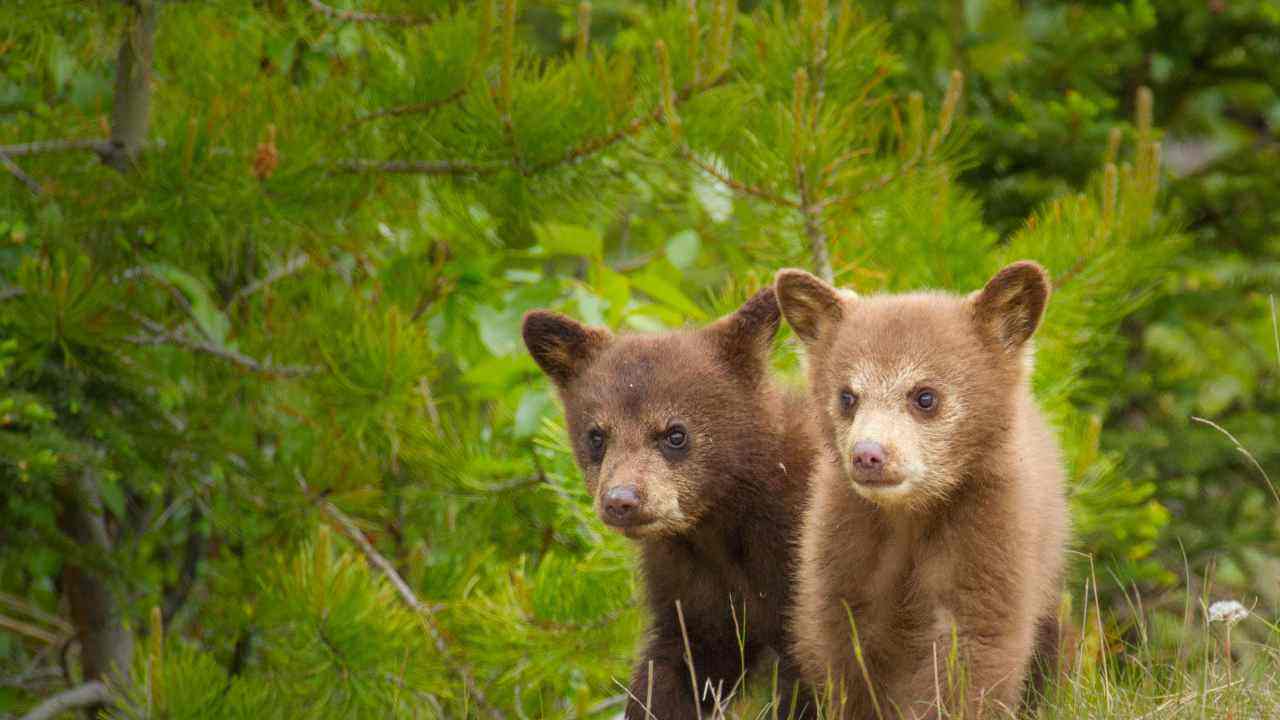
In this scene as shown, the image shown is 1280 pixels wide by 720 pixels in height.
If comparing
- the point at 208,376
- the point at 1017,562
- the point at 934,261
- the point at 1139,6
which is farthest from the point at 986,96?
the point at 1017,562

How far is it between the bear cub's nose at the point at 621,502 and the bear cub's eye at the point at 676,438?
274mm

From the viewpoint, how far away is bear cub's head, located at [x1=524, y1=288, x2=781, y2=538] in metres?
4.23

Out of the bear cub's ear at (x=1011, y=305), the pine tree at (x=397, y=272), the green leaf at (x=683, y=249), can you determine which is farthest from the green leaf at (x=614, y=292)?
the bear cub's ear at (x=1011, y=305)

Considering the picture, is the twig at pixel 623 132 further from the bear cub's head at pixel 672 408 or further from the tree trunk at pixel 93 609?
the tree trunk at pixel 93 609

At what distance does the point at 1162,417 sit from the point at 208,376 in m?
4.75

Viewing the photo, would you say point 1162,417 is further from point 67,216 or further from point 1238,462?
point 67,216

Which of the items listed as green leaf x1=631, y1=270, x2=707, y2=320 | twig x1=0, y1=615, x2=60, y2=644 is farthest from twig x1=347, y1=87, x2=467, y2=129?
twig x1=0, y1=615, x2=60, y2=644

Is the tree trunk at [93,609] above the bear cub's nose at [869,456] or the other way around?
the other way around

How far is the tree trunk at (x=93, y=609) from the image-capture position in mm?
6750

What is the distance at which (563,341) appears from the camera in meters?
4.57

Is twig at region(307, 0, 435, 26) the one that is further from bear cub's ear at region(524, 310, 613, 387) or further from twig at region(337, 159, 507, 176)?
bear cub's ear at region(524, 310, 613, 387)

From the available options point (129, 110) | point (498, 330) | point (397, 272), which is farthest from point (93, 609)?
point (498, 330)

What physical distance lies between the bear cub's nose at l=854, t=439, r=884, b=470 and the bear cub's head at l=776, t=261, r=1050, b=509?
0.11 ft

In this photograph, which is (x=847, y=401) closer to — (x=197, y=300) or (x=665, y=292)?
(x=665, y=292)
